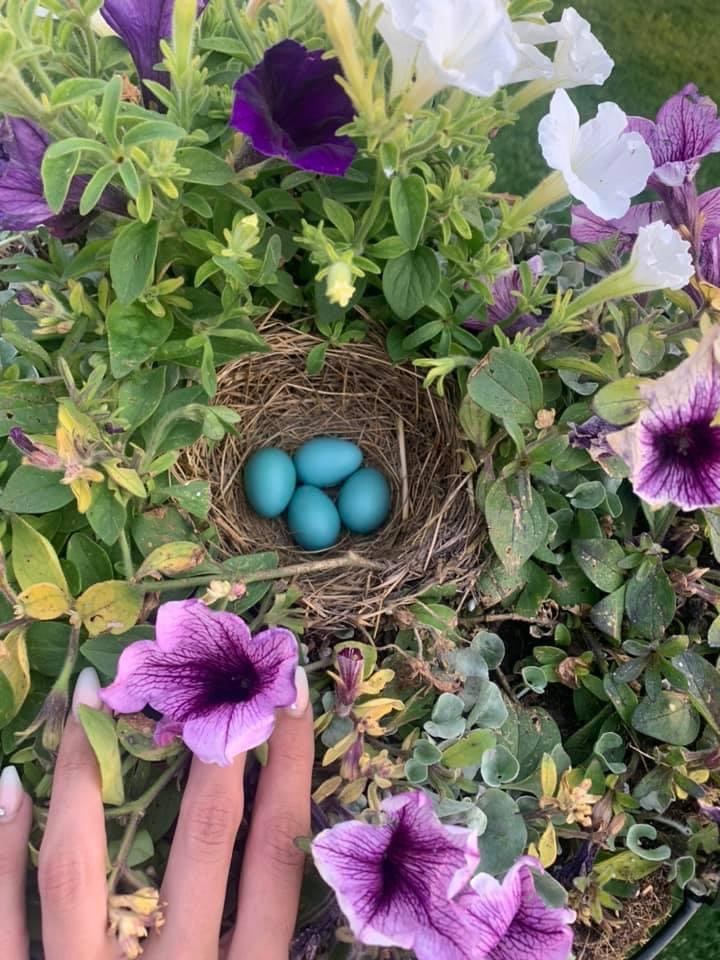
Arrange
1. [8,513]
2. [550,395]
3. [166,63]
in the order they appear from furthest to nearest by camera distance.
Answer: [550,395] < [8,513] < [166,63]

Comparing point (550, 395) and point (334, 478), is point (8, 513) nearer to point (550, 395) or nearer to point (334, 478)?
point (334, 478)

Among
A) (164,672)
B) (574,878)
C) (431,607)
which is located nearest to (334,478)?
(431,607)

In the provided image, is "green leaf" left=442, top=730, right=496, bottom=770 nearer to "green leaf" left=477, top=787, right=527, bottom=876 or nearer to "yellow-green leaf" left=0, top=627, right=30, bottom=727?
"green leaf" left=477, top=787, right=527, bottom=876

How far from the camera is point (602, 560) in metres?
0.76

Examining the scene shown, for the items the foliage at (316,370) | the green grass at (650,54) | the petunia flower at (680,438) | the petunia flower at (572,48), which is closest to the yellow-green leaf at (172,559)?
the foliage at (316,370)

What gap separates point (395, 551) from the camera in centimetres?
81

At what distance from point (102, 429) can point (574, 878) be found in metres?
0.59

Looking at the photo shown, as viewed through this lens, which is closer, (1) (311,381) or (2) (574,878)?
(2) (574,878)

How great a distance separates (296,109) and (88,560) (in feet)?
1.27

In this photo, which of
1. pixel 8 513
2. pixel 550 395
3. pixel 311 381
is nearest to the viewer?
pixel 8 513

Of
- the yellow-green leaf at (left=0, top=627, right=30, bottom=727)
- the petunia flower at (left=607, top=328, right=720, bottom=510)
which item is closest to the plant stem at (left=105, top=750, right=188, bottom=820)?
the yellow-green leaf at (left=0, top=627, right=30, bottom=727)

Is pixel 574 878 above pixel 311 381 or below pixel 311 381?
below

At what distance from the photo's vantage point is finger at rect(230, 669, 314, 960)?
2.03ft

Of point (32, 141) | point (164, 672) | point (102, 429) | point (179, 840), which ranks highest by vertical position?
point (32, 141)
